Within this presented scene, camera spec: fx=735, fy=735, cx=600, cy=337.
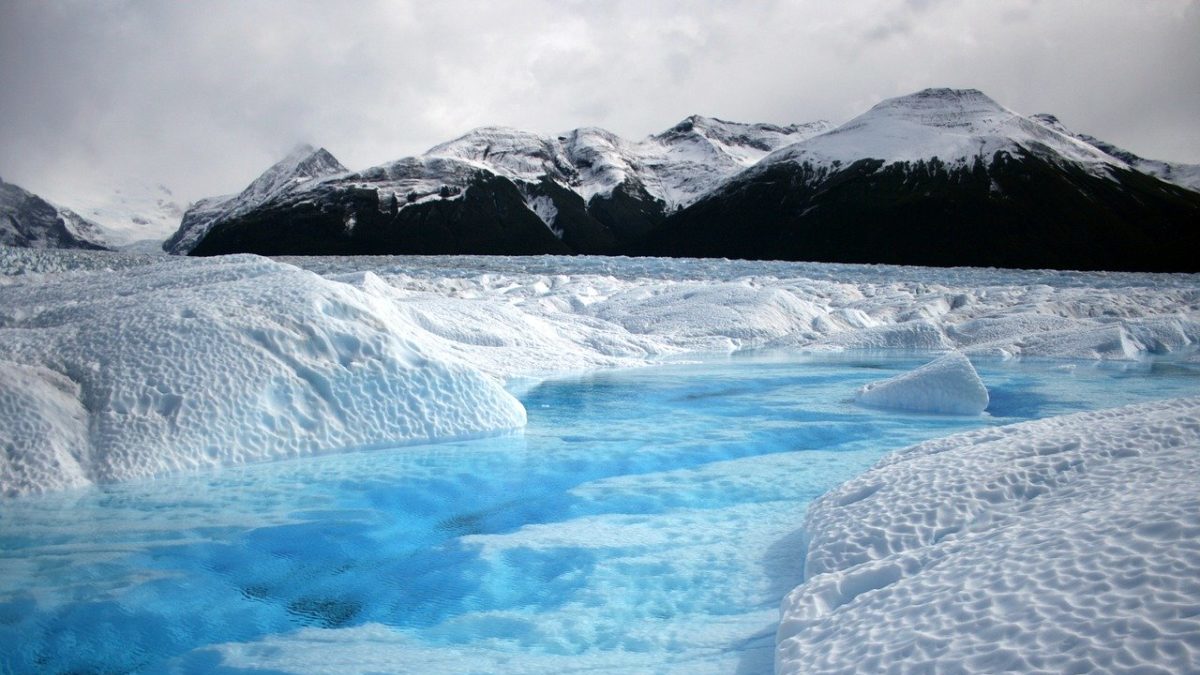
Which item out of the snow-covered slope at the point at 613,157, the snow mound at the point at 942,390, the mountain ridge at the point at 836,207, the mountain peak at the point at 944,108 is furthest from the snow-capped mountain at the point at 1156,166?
the snow mound at the point at 942,390

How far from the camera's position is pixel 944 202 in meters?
83.8

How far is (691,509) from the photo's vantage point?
530 cm

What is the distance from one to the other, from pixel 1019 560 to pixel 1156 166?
6391 inches

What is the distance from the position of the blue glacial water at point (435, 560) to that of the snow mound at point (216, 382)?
0.94 feet

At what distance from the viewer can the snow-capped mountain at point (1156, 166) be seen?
379 feet

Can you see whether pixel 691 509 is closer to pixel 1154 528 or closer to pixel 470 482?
pixel 470 482

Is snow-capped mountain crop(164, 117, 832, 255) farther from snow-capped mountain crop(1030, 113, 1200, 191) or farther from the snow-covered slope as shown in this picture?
snow-capped mountain crop(1030, 113, 1200, 191)

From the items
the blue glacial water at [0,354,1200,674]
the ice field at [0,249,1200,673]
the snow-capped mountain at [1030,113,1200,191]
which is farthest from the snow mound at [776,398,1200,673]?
the snow-capped mountain at [1030,113,1200,191]

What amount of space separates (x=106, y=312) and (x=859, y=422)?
8216 millimetres

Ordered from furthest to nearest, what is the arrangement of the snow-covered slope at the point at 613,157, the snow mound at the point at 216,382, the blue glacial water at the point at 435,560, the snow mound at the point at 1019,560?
the snow-covered slope at the point at 613,157 → the snow mound at the point at 216,382 → the blue glacial water at the point at 435,560 → the snow mound at the point at 1019,560

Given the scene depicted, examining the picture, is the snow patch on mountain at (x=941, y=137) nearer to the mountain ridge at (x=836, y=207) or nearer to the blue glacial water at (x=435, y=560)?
the mountain ridge at (x=836, y=207)

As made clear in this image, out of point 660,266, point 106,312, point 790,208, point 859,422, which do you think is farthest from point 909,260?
point 106,312

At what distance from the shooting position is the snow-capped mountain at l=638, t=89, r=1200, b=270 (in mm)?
74938

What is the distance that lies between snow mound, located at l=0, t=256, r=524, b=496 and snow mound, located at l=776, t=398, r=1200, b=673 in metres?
4.33
